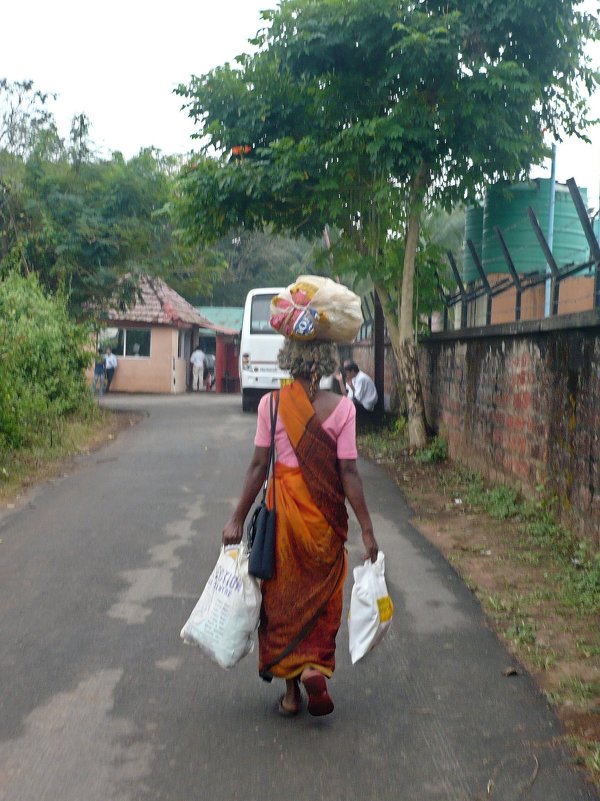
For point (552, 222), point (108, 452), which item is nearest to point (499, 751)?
point (552, 222)

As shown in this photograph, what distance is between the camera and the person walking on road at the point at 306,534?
4.25m

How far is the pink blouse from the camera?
4285 mm

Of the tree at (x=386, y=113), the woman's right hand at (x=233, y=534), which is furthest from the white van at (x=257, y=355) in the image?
the woman's right hand at (x=233, y=534)

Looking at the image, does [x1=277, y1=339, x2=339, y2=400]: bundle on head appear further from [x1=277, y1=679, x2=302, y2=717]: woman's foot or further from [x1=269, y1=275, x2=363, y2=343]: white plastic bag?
[x1=277, y1=679, x2=302, y2=717]: woman's foot

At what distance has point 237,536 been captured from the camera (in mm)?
4379

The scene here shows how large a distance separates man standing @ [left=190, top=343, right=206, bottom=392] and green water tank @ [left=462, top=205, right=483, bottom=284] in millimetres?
24770

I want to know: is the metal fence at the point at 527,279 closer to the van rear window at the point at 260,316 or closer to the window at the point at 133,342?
the van rear window at the point at 260,316

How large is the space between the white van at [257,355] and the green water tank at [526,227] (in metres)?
9.90

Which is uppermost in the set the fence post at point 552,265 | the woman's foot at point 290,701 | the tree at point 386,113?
the tree at point 386,113

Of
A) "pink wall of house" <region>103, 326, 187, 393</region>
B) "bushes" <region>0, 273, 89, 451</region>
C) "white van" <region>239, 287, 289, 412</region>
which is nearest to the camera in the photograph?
"bushes" <region>0, 273, 89, 451</region>

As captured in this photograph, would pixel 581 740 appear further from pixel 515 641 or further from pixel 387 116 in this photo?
pixel 387 116

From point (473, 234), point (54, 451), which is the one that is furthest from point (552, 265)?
point (54, 451)

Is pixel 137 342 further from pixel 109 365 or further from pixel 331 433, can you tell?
pixel 331 433

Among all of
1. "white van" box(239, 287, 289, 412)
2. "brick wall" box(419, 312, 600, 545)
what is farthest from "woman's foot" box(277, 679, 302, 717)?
"white van" box(239, 287, 289, 412)
